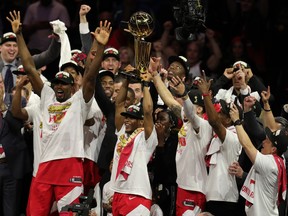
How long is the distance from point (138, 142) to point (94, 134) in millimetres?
981

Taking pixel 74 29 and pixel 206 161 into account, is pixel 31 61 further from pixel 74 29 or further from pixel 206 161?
pixel 74 29

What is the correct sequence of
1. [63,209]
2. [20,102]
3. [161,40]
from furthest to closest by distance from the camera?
1. [161,40]
2. [20,102]
3. [63,209]

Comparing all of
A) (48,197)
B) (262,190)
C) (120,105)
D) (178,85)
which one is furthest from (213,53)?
(48,197)

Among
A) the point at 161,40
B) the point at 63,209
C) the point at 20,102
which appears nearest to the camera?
the point at 63,209

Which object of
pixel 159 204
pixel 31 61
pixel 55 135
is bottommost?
pixel 159 204

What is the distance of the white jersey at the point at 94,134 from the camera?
13.4 meters

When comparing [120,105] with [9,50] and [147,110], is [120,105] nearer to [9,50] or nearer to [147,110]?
[147,110]

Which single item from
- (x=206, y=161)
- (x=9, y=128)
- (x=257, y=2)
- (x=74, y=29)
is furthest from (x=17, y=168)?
(x=257, y=2)

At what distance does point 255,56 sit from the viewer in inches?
648

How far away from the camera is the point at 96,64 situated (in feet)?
41.2

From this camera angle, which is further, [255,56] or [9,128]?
[255,56]

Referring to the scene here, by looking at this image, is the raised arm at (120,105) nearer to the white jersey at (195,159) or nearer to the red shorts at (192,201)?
the white jersey at (195,159)

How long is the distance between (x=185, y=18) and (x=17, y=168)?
290cm

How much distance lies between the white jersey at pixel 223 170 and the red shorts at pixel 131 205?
2.44 ft
